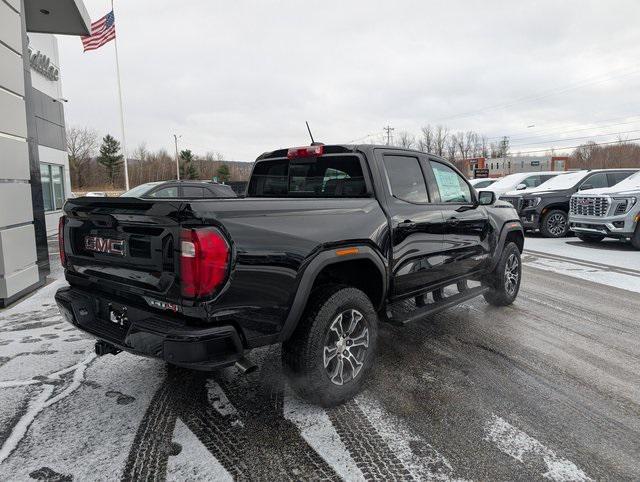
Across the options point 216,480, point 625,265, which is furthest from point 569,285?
point 216,480

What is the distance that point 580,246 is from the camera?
36.0 ft

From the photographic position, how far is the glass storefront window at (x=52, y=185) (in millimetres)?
15315

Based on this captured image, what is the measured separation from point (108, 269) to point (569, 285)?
21.9 ft

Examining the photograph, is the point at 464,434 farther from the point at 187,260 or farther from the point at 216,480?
the point at 187,260

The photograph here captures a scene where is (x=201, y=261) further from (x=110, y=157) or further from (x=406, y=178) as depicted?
(x=110, y=157)

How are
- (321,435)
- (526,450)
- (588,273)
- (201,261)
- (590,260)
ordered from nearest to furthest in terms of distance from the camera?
(201,261) < (526,450) < (321,435) < (588,273) < (590,260)

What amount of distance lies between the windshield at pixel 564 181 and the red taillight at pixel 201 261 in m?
13.0

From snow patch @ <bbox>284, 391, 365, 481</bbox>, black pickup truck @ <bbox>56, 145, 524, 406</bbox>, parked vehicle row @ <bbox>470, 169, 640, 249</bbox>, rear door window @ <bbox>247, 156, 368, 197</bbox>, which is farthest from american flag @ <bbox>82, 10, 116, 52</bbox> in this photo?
snow patch @ <bbox>284, 391, 365, 481</bbox>

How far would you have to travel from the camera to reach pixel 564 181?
13.2m

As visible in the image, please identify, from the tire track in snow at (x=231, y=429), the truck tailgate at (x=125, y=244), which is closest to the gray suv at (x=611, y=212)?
the tire track in snow at (x=231, y=429)

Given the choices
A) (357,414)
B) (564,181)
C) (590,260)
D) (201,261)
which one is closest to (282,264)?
(201,261)

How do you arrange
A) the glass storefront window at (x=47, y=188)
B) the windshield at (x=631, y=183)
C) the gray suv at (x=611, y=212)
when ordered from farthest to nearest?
the glass storefront window at (x=47, y=188)
the windshield at (x=631, y=183)
the gray suv at (x=611, y=212)

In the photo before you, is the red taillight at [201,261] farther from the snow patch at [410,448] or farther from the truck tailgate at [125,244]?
the snow patch at [410,448]

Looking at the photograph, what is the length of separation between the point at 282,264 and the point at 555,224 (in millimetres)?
12517
